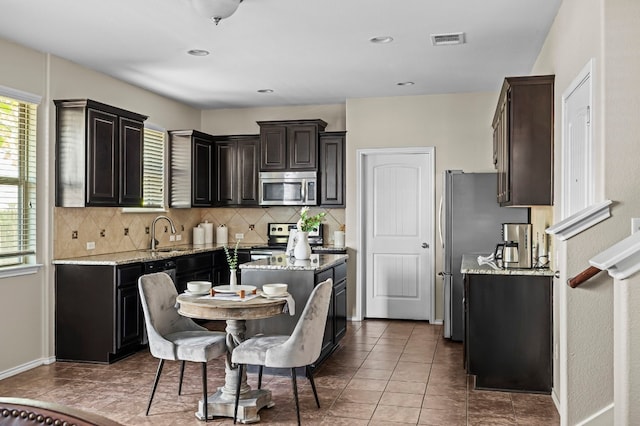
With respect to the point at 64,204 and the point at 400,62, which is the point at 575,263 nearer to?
the point at 400,62

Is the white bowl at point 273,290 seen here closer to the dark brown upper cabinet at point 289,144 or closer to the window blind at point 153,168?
the window blind at point 153,168

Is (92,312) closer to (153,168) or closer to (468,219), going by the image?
(153,168)

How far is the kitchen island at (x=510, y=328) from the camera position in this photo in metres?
4.28

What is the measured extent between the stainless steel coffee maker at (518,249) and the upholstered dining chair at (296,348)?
1.59m

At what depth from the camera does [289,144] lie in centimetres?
733

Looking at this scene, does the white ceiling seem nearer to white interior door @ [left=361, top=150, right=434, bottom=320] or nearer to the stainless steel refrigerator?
white interior door @ [left=361, top=150, right=434, bottom=320]

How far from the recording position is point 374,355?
5520 millimetres

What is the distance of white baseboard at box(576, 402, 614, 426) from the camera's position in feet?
9.25

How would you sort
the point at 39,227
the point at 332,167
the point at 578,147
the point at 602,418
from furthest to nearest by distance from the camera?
1. the point at 332,167
2. the point at 39,227
3. the point at 578,147
4. the point at 602,418

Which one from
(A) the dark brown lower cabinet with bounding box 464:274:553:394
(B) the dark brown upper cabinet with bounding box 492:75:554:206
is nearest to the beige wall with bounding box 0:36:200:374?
(A) the dark brown lower cabinet with bounding box 464:274:553:394

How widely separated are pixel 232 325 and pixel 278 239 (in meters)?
3.83

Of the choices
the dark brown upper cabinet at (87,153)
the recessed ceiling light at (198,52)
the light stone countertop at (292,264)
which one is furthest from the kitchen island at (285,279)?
the recessed ceiling light at (198,52)

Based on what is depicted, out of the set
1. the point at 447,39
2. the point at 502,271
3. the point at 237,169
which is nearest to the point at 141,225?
the point at 237,169

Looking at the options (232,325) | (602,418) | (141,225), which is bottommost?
(602,418)
